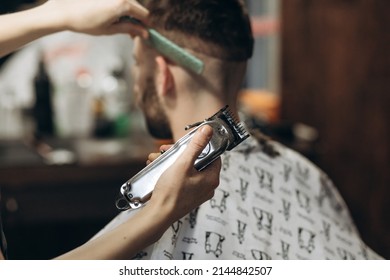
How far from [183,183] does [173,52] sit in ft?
1.23

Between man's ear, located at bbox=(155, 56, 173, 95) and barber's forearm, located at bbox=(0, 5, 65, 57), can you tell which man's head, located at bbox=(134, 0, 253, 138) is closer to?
man's ear, located at bbox=(155, 56, 173, 95)

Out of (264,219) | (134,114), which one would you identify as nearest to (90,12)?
(264,219)

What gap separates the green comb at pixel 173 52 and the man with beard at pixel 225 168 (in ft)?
0.06

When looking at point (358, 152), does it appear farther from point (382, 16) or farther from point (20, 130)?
point (20, 130)

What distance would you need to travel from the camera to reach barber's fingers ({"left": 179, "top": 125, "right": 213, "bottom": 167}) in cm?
103

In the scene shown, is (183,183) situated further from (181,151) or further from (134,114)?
(134,114)

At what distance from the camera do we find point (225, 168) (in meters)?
1.38

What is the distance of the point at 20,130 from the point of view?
257 centimetres

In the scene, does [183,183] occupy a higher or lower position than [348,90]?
higher

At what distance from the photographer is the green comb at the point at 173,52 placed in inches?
50.8

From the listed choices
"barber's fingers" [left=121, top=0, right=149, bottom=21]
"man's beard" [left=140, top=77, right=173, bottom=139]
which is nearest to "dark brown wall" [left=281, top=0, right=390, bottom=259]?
"man's beard" [left=140, top=77, right=173, bottom=139]

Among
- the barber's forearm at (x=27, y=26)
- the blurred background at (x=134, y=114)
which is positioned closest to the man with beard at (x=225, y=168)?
the barber's forearm at (x=27, y=26)

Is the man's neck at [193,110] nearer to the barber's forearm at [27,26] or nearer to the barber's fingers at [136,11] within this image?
the barber's fingers at [136,11]
